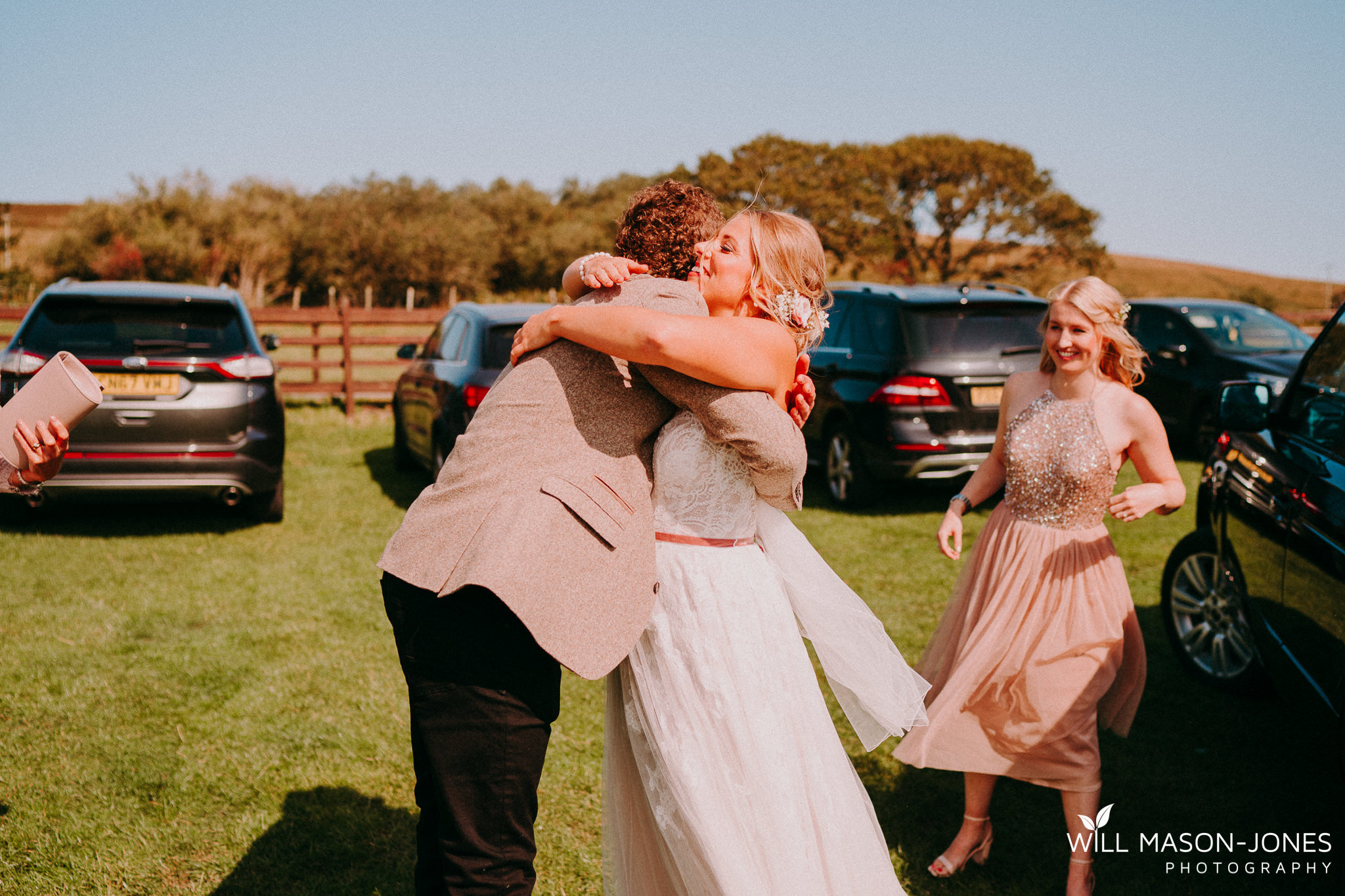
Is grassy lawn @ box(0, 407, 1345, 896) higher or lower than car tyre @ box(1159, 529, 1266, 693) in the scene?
lower

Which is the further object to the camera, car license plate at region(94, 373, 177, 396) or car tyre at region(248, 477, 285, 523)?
car tyre at region(248, 477, 285, 523)

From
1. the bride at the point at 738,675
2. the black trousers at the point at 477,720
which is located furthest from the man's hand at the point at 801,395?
the black trousers at the point at 477,720

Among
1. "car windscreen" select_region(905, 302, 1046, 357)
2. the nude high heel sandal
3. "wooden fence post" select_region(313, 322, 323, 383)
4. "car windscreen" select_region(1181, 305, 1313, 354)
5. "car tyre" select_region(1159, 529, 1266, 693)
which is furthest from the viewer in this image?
"wooden fence post" select_region(313, 322, 323, 383)

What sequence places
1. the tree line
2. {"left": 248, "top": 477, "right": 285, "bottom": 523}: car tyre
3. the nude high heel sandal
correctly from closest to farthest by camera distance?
the nude high heel sandal
{"left": 248, "top": 477, "right": 285, "bottom": 523}: car tyre
the tree line

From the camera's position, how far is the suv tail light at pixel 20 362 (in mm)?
→ 6309

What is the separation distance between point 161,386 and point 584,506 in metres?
5.95

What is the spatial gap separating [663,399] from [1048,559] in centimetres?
169

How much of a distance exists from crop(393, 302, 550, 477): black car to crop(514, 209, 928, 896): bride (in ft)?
14.6

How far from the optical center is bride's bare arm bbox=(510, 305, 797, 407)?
1.77 meters

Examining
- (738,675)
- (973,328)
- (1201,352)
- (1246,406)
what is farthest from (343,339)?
(738,675)

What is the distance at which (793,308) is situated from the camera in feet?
6.71

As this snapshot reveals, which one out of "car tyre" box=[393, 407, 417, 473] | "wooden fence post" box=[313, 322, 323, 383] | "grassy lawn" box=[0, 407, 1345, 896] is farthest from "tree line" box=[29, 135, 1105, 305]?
"grassy lawn" box=[0, 407, 1345, 896]

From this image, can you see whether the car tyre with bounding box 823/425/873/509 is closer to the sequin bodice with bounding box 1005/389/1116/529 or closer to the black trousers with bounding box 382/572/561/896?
the sequin bodice with bounding box 1005/389/1116/529

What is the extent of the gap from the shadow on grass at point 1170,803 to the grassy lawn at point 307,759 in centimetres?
1
